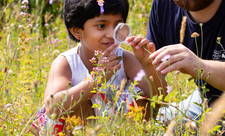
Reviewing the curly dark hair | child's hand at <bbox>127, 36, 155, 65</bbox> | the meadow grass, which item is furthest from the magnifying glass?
the meadow grass

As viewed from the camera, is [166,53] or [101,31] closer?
[166,53]

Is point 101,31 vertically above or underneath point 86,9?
underneath

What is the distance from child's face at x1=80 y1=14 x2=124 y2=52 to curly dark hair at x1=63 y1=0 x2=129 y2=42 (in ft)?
0.13

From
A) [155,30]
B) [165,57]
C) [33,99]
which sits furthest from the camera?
[155,30]

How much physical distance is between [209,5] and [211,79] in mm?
639

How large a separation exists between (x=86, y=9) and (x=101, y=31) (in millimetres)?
221

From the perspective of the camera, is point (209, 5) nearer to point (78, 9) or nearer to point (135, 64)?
point (135, 64)

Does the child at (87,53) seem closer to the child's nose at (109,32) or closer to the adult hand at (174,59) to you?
the child's nose at (109,32)

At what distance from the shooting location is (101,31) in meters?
1.89

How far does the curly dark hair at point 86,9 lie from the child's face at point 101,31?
40 mm

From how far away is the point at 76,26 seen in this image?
6.80 feet

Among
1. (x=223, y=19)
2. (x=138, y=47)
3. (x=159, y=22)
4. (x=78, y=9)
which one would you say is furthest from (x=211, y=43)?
(x=78, y=9)

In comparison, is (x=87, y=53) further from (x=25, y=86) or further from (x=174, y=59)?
(x=174, y=59)

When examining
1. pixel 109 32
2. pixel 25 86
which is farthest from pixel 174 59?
pixel 25 86
